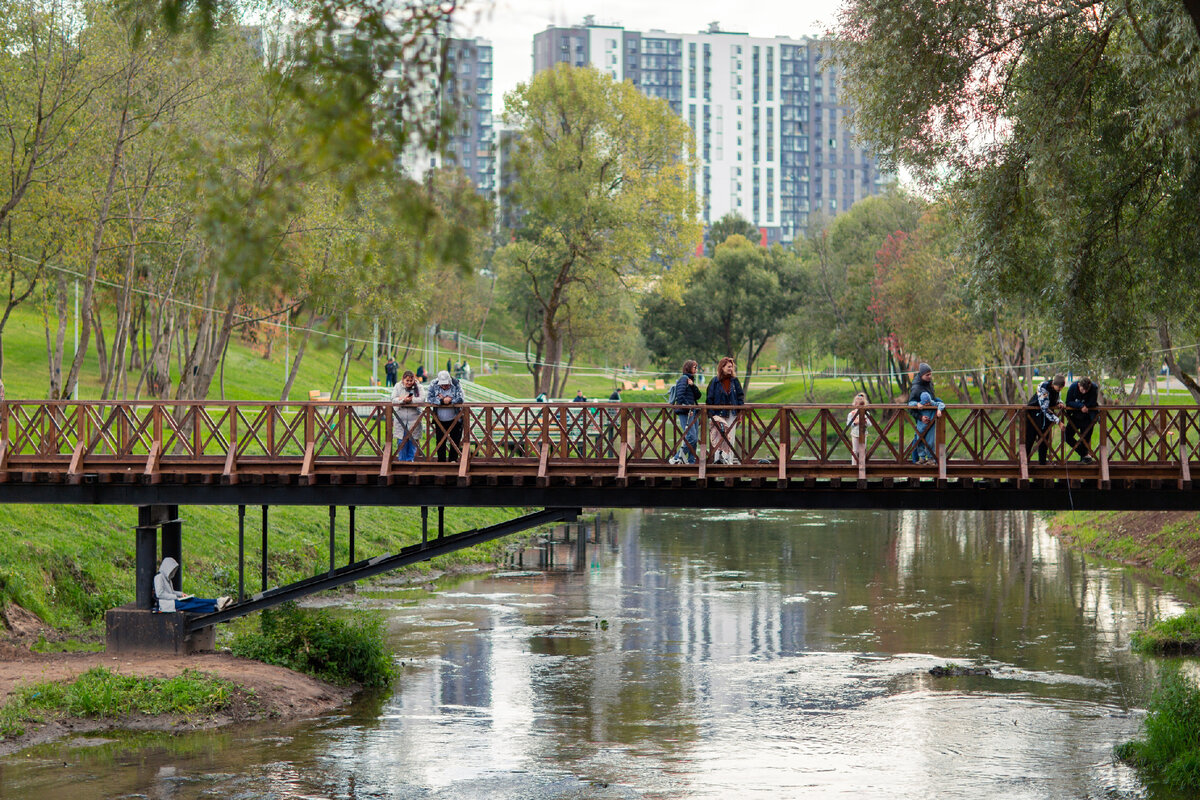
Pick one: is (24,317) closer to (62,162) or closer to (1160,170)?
(62,162)

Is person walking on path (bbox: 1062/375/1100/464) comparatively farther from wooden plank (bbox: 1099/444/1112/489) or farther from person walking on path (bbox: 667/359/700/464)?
person walking on path (bbox: 667/359/700/464)

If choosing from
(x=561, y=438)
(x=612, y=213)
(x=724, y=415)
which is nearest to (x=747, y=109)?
(x=612, y=213)

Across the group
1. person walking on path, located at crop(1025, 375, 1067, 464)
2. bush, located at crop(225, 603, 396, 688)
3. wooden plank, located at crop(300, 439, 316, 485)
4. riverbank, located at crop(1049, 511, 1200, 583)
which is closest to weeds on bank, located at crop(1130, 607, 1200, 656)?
riverbank, located at crop(1049, 511, 1200, 583)

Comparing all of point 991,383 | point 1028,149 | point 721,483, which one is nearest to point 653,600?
point 721,483

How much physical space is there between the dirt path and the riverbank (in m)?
23.9

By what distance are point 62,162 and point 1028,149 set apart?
25233 mm

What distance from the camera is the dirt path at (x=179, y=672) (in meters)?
21.4

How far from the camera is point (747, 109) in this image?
18888cm

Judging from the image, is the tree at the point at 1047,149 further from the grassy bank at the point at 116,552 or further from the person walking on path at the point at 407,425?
the grassy bank at the point at 116,552

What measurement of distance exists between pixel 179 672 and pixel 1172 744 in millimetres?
16326

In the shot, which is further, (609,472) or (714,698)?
(714,698)

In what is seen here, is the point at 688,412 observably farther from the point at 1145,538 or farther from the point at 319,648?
the point at 1145,538

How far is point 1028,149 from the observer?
21750 mm

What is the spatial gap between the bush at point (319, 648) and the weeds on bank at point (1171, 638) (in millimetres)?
15581
